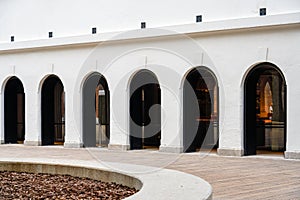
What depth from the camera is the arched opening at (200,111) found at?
61.5ft

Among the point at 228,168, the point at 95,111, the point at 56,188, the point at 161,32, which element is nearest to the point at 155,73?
the point at 161,32

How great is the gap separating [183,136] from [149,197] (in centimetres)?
1216

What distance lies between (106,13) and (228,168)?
31.0 feet

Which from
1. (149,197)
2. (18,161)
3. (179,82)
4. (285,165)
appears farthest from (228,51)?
(149,197)

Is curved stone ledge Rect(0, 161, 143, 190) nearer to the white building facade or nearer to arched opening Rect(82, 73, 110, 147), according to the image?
the white building facade

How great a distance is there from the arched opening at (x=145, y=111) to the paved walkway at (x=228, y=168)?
1.17m

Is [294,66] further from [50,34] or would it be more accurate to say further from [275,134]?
[50,34]

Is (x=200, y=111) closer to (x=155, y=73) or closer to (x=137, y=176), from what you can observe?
(x=155, y=73)

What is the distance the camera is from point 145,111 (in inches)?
873

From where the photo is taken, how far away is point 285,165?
1456 cm

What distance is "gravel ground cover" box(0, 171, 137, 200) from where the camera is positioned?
8.41m

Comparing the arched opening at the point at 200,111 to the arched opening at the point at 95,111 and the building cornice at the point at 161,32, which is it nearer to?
the building cornice at the point at 161,32

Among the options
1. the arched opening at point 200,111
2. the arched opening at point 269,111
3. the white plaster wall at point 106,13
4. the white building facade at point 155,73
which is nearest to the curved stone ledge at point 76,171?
the white building facade at point 155,73

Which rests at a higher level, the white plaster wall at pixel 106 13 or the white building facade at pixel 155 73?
the white plaster wall at pixel 106 13
